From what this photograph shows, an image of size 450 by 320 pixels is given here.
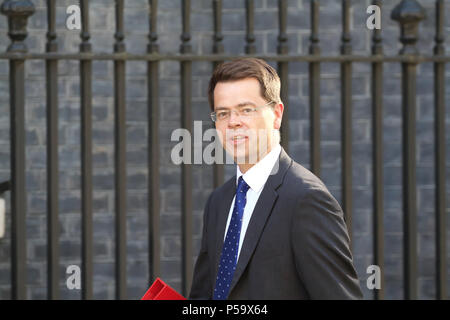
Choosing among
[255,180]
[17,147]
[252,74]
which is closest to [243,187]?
[255,180]

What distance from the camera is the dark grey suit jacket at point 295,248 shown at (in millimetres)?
1911

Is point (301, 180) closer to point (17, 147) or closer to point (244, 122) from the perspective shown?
point (244, 122)

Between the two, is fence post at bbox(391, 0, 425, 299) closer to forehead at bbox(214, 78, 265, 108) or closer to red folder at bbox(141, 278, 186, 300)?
forehead at bbox(214, 78, 265, 108)

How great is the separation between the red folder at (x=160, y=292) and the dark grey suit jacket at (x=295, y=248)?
6.0 inches

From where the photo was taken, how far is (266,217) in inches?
77.6

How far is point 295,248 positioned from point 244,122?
1.13ft

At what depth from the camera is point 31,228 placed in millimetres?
5145

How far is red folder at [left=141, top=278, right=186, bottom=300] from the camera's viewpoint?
79.9 inches

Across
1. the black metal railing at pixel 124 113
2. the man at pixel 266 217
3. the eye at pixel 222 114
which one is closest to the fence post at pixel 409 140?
A: the black metal railing at pixel 124 113

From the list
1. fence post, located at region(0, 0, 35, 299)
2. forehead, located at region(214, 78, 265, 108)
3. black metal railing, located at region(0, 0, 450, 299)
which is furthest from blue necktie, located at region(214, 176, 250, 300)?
fence post, located at region(0, 0, 35, 299)

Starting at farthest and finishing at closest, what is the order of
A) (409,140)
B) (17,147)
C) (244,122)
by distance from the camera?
(409,140) → (17,147) → (244,122)

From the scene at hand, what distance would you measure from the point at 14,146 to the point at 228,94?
Answer: 162 centimetres

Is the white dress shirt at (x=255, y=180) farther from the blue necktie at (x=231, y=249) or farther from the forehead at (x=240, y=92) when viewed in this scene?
the forehead at (x=240, y=92)

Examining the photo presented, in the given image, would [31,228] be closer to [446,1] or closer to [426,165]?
[426,165]
